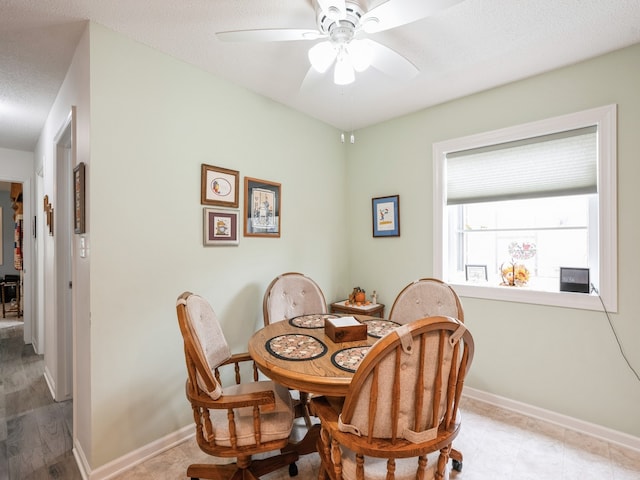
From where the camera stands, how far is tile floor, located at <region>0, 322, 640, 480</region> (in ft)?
5.84

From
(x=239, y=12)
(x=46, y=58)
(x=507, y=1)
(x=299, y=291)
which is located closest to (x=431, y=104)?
(x=507, y=1)

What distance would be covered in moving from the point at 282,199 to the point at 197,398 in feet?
6.03

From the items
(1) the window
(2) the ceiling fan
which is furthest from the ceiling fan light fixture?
(1) the window

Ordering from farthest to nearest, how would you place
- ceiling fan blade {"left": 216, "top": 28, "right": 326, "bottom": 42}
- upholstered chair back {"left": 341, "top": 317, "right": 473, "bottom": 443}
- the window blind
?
the window blind < ceiling fan blade {"left": 216, "top": 28, "right": 326, "bottom": 42} < upholstered chair back {"left": 341, "top": 317, "right": 473, "bottom": 443}

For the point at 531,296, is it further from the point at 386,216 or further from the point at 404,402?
the point at 404,402

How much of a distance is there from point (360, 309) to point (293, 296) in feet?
2.35

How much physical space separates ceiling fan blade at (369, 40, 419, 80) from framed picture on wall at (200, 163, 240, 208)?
4.22ft

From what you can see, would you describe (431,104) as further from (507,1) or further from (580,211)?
(580,211)

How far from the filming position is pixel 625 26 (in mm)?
1808

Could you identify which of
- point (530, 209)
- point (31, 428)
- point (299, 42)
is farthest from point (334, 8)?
point (31, 428)

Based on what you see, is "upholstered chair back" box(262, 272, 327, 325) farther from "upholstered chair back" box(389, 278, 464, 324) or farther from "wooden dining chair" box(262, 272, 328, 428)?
"upholstered chair back" box(389, 278, 464, 324)

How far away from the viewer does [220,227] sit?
7.72 feet

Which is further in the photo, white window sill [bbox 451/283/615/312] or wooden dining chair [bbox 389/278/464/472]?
white window sill [bbox 451/283/615/312]

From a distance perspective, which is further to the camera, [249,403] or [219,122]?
[219,122]
